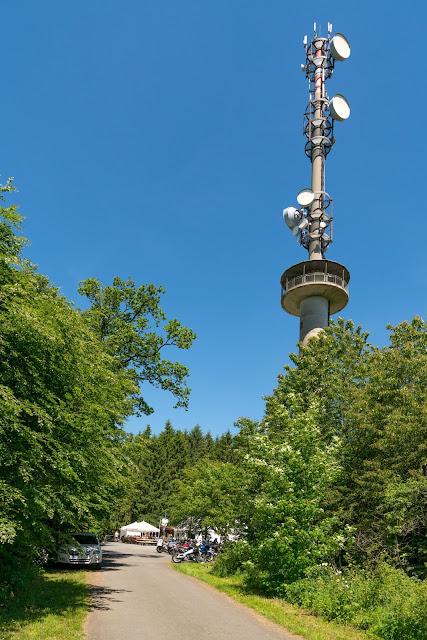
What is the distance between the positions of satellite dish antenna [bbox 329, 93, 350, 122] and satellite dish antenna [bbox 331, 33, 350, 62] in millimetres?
4352

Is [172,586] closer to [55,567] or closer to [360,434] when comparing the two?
[55,567]

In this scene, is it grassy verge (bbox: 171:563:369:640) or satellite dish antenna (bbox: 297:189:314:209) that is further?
satellite dish antenna (bbox: 297:189:314:209)

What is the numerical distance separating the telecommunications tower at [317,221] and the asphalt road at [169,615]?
1713 centimetres

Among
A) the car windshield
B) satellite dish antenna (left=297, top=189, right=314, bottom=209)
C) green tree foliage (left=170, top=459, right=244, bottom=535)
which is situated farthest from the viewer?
satellite dish antenna (left=297, top=189, right=314, bottom=209)

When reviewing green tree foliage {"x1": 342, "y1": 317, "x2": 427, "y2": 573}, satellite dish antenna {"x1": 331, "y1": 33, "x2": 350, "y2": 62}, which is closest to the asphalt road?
green tree foliage {"x1": 342, "y1": 317, "x2": 427, "y2": 573}

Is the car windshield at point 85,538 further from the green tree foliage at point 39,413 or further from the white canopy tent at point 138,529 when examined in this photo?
the white canopy tent at point 138,529

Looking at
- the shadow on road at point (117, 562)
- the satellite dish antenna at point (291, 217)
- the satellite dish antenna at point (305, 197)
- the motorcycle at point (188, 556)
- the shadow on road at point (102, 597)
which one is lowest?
the shadow on road at point (117, 562)

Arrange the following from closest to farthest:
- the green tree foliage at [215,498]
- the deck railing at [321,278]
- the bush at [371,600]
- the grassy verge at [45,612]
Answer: the grassy verge at [45,612]
the bush at [371,600]
the green tree foliage at [215,498]
the deck railing at [321,278]

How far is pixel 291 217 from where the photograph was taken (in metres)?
36.5

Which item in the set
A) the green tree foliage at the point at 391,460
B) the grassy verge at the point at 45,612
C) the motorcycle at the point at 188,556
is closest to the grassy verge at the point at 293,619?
the green tree foliage at the point at 391,460

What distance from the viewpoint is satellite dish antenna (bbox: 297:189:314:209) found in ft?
117

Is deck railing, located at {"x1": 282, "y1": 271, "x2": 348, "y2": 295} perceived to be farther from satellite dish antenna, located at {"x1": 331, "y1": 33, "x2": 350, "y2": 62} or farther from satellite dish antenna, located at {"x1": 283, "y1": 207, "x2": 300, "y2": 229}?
satellite dish antenna, located at {"x1": 331, "y1": 33, "x2": 350, "y2": 62}

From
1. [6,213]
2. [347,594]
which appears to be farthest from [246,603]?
[6,213]

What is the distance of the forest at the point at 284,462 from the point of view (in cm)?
858
